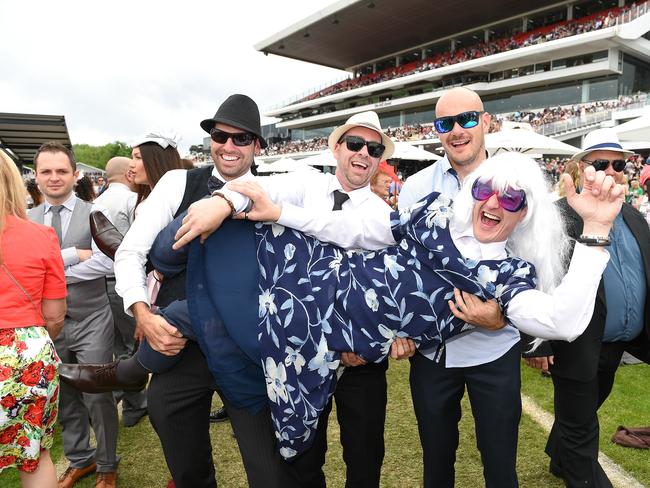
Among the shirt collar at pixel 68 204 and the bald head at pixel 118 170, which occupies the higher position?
the bald head at pixel 118 170

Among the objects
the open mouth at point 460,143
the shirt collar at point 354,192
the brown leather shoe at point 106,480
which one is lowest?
the brown leather shoe at point 106,480

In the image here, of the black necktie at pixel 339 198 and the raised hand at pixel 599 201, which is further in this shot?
the black necktie at pixel 339 198

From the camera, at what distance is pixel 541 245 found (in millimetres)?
1851

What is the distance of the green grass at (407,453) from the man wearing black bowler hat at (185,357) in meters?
1.15

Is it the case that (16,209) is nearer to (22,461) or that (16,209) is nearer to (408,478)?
(22,461)

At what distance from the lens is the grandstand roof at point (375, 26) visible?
1519 inches

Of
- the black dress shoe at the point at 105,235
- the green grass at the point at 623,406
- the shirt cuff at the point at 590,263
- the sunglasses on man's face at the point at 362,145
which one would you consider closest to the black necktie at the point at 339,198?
the sunglasses on man's face at the point at 362,145

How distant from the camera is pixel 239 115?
7.57 ft

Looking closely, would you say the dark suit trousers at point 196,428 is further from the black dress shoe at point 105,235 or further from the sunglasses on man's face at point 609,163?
the sunglasses on man's face at point 609,163

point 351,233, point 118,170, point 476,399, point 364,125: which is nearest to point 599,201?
point 351,233

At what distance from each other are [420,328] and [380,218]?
495 millimetres

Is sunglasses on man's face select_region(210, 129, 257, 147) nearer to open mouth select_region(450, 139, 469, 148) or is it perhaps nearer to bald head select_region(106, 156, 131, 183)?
open mouth select_region(450, 139, 469, 148)

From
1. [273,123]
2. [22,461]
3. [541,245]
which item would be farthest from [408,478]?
[273,123]

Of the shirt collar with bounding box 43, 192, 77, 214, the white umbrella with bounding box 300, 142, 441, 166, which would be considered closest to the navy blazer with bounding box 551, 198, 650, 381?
the shirt collar with bounding box 43, 192, 77, 214
